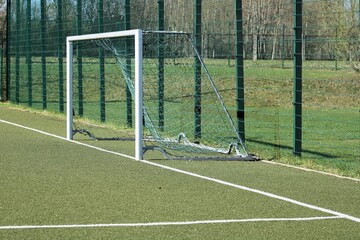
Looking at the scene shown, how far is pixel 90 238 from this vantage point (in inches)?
242

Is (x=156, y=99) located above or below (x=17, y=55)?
below

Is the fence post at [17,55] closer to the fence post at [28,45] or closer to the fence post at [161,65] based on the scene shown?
the fence post at [28,45]

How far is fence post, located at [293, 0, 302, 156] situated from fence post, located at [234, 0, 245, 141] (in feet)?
3.97

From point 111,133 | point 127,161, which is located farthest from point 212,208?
point 111,133

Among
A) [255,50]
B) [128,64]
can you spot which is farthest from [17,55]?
[255,50]

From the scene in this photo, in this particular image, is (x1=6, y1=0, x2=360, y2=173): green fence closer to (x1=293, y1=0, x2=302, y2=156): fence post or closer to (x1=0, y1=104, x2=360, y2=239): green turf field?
(x1=293, y1=0, x2=302, y2=156): fence post

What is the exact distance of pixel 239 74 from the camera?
12.4 meters

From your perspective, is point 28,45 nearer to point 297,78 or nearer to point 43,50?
point 43,50

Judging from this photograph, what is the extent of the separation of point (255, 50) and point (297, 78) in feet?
18.7

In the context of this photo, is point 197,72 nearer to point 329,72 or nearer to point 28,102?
point 329,72

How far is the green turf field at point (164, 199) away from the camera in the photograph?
6.50m

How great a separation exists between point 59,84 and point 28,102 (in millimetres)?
2457

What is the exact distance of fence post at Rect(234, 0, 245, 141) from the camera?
1232cm

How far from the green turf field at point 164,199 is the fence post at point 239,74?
1.38 m
